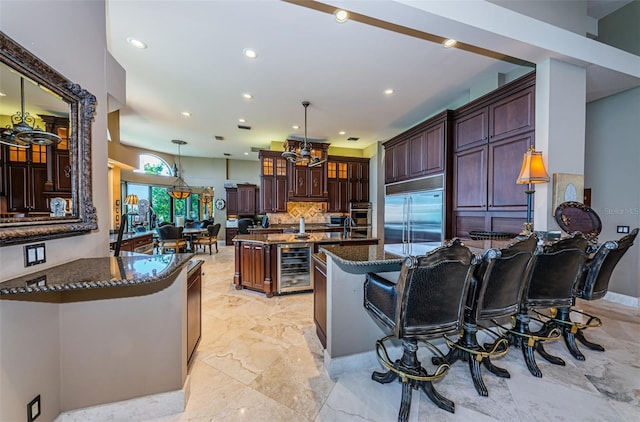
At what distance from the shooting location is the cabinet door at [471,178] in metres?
3.40

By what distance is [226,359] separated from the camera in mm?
2229

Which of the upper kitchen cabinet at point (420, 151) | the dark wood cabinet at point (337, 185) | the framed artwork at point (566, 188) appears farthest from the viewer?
the dark wood cabinet at point (337, 185)

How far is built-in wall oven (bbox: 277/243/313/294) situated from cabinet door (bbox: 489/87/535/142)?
300 cm

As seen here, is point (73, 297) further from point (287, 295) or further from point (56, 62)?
point (287, 295)

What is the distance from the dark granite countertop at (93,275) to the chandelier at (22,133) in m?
0.69

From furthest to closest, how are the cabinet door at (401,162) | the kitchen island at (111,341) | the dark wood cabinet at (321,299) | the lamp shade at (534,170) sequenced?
the cabinet door at (401,162)
the lamp shade at (534,170)
the dark wood cabinet at (321,299)
the kitchen island at (111,341)

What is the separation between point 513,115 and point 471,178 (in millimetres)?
911

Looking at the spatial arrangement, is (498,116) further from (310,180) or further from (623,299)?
(310,180)

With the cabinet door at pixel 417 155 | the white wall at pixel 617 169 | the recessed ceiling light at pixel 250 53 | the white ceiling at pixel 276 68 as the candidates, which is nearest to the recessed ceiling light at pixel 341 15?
the white ceiling at pixel 276 68

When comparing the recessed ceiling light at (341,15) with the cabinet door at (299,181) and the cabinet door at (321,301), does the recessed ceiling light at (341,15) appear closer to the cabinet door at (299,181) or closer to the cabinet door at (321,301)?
the cabinet door at (321,301)

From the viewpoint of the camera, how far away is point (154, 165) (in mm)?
9344

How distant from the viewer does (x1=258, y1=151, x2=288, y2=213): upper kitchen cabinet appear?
655cm

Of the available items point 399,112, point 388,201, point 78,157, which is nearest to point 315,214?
point 388,201

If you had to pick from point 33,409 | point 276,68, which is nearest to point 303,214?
point 276,68
